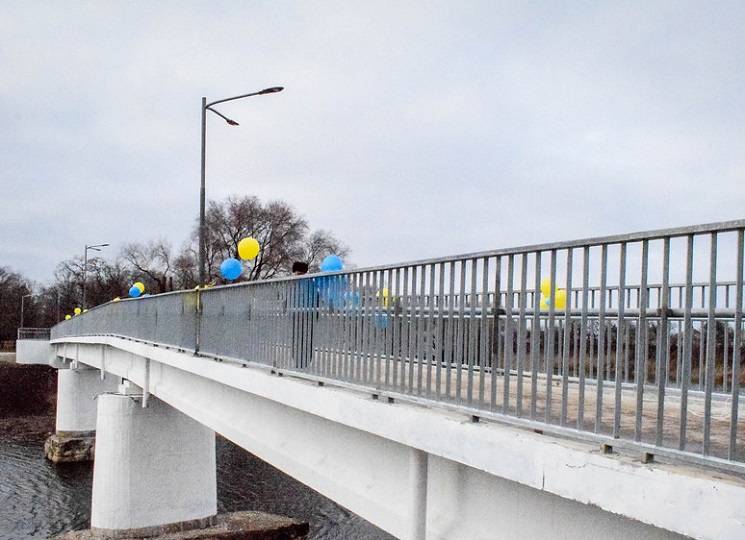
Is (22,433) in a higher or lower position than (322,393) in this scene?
lower

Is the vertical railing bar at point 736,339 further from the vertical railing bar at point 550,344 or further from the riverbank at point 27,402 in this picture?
the riverbank at point 27,402

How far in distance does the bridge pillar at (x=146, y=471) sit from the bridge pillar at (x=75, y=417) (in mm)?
18355

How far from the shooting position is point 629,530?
404cm

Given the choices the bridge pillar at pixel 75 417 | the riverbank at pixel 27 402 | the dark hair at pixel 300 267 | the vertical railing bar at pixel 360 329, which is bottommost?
the riverbank at pixel 27 402

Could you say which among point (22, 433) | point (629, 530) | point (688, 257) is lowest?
point (22, 433)

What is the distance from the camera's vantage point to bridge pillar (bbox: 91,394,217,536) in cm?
2016

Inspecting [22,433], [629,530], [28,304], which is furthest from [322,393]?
[28,304]

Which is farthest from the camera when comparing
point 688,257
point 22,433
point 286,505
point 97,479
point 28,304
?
point 28,304

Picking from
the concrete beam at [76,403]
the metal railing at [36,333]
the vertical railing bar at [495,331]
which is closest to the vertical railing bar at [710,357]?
the vertical railing bar at [495,331]

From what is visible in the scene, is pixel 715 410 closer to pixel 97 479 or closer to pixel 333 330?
pixel 333 330

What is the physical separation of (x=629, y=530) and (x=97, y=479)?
63.2ft

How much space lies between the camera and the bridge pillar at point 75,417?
37562 millimetres

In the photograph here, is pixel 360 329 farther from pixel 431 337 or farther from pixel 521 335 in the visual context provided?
pixel 521 335

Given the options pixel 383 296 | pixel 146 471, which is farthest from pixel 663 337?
pixel 146 471
